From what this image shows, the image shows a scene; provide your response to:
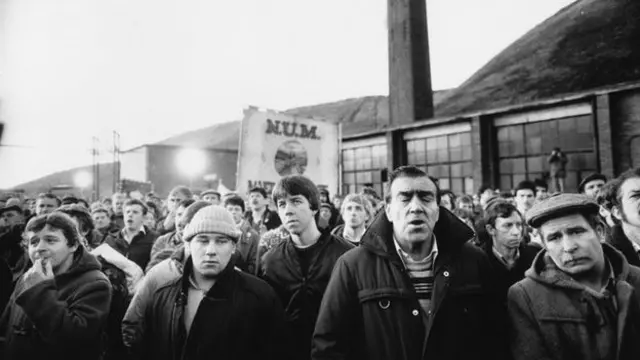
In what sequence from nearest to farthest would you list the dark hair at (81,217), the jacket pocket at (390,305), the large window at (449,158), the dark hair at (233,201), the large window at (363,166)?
the jacket pocket at (390,305) < the dark hair at (81,217) < the dark hair at (233,201) < the large window at (449,158) < the large window at (363,166)

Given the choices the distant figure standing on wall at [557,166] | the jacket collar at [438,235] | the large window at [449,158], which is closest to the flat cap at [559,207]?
the jacket collar at [438,235]

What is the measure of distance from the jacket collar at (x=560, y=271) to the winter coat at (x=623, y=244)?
89cm

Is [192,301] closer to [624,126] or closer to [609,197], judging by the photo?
[609,197]

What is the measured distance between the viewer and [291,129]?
8195 millimetres

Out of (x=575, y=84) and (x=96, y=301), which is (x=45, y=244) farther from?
(x=575, y=84)

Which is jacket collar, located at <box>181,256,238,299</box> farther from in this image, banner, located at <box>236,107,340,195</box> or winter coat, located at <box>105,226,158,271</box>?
banner, located at <box>236,107,340,195</box>

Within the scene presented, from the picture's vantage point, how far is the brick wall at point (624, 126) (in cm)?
1223

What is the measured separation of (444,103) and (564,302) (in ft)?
78.0

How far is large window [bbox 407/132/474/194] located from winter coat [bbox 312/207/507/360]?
48.8 feet

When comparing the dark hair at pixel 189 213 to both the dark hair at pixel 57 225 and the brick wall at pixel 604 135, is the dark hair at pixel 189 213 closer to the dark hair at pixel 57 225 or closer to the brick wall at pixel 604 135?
the dark hair at pixel 57 225

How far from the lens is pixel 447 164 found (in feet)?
57.0

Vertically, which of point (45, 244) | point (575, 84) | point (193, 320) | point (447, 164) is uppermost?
point (575, 84)

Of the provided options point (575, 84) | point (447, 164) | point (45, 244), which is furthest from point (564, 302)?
point (575, 84)

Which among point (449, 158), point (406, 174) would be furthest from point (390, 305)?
point (449, 158)
